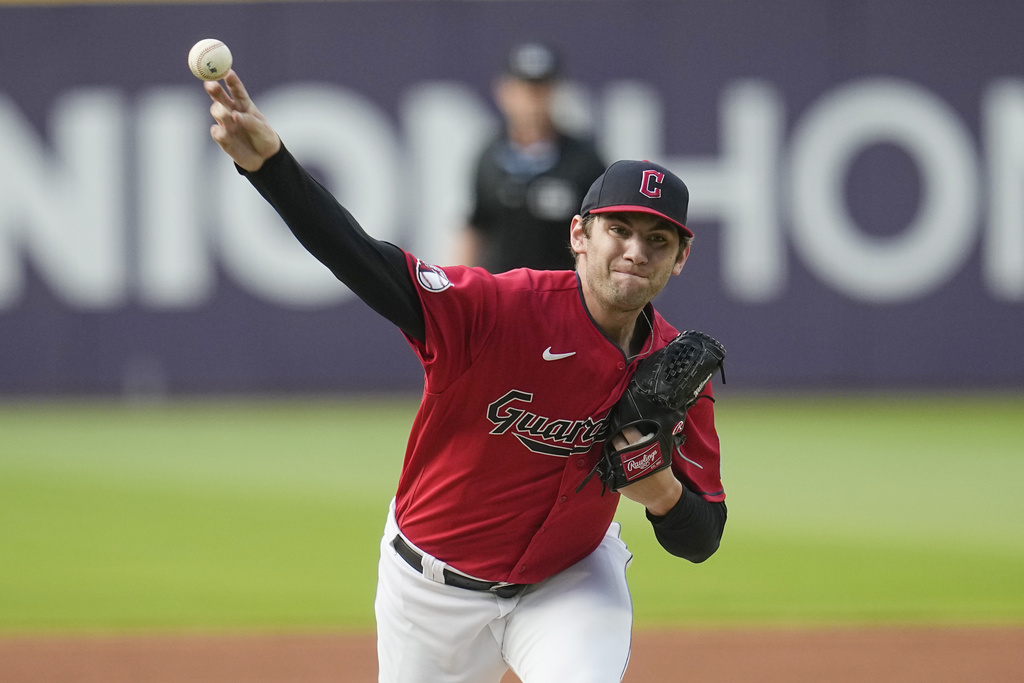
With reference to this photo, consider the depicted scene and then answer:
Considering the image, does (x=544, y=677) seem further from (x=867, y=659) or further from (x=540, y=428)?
(x=867, y=659)

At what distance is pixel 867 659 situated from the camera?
17.8 feet

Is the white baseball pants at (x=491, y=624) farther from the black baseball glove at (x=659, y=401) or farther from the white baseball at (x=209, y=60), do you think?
the white baseball at (x=209, y=60)

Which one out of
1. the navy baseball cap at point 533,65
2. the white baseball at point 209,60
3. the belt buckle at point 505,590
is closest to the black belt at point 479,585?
the belt buckle at point 505,590

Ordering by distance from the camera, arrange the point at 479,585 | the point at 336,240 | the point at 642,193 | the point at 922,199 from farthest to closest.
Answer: the point at 922,199, the point at 479,585, the point at 642,193, the point at 336,240

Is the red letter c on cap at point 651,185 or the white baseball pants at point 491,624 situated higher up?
the red letter c on cap at point 651,185

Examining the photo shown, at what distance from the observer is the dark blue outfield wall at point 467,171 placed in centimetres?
1210

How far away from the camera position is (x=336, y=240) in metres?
2.88

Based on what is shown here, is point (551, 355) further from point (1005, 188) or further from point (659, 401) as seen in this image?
point (1005, 188)

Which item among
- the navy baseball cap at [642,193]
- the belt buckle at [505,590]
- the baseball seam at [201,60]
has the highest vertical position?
the baseball seam at [201,60]

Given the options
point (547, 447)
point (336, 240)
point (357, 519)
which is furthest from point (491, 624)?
point (357, 519)

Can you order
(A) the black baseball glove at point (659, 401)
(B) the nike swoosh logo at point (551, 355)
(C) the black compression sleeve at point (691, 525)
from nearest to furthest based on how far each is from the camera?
(A) the black baseball glove at point (659, 401), (B) the nike swoosh logo at point (551, 355), (C) the black compression sleeve at point (691, 525)

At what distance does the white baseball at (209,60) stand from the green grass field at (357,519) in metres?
3.70

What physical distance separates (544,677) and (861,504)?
5441mm

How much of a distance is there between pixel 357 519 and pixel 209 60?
215 inches
